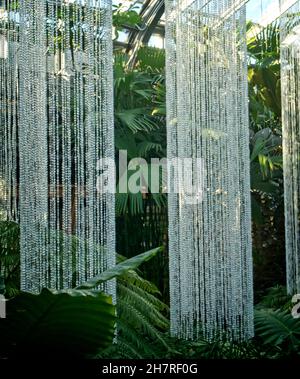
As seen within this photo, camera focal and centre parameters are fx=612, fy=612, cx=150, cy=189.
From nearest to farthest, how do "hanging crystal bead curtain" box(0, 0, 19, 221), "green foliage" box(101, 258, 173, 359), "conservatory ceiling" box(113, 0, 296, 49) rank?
"green foliage" box(101, 258, 173, 359)
"hanging crystal bead curtain" box(0, 0, 19, 221)
"conservatory ceiling" box(113, 0, 296, 49)

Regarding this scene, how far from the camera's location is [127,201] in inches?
223

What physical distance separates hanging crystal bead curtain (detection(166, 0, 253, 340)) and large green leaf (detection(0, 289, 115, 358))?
67.9 inches

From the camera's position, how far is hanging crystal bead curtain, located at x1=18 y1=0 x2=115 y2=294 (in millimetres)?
4012

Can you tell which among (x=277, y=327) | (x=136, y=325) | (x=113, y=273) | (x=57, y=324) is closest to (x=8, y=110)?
(x=136, y=325)

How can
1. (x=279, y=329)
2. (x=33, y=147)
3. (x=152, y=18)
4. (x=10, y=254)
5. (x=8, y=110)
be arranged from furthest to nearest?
(x=152, y=18) < (x=8, y=110) < (x=279, y=329) < (x=10, y=254) < (x=33, y=147)

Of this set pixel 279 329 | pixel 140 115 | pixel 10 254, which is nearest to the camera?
pixel 10 254

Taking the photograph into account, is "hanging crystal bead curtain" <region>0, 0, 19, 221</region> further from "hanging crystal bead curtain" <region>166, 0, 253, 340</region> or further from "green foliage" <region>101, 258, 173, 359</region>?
"hanging crystal bead curtain" <region>166, 0, 253, 340</region>

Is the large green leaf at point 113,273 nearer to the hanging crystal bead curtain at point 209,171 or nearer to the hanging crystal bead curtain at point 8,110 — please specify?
the hanging crystal bead curtain at point 209,171

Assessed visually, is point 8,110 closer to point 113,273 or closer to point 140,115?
point 140,115

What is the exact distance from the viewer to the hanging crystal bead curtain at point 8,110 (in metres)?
4.50

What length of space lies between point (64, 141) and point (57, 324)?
5.61 ft

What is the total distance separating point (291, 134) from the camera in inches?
204

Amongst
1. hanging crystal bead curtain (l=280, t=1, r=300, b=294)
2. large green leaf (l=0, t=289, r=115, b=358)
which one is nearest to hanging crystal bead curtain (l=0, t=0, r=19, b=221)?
large green leaf (l=0, t=289, r=115, b=358)
